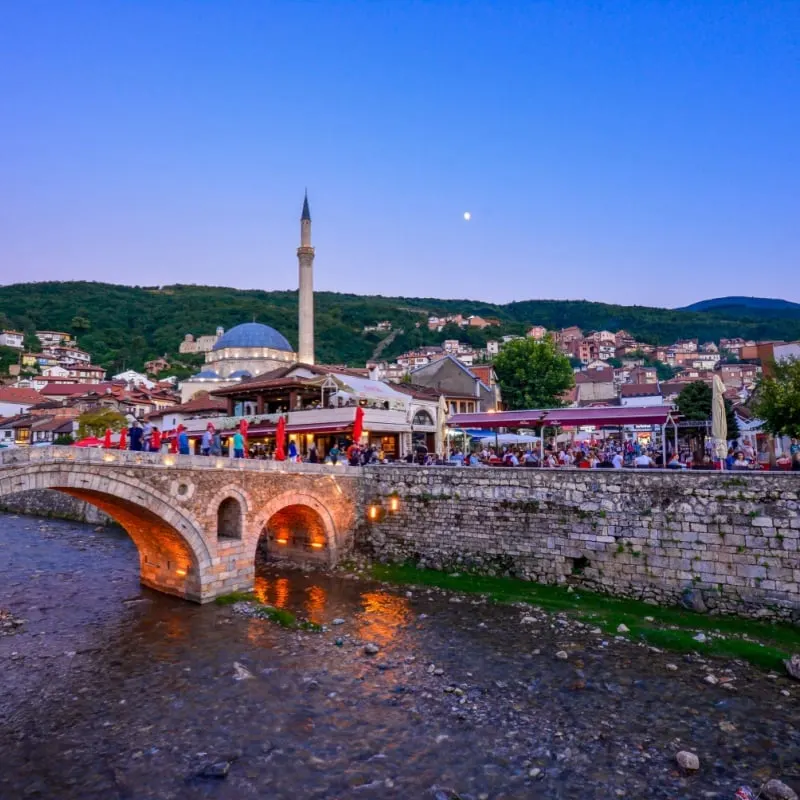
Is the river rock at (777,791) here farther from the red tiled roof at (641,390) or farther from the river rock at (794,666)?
the red tiled roof at (641,390)

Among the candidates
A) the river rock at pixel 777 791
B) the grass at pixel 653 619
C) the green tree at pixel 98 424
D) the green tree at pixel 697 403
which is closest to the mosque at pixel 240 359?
the green tree at pixel 98 424

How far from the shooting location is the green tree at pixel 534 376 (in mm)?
43062

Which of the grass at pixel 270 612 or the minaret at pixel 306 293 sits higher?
the minaret at pixel 306 293

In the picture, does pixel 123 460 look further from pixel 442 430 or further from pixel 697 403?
pixel 697 403

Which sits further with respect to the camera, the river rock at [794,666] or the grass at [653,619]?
the grass at [653,619]

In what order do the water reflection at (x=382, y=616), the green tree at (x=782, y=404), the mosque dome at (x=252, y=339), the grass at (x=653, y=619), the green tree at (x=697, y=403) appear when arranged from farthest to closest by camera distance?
1. the mosque dome at (x=252, y=339)
2. the green tree at (x=697, y=403)
3. the green tree at (x=782, y=404)
4. the water reflection at (x=382, y=616)
5. the grass at (x=653, y=619)

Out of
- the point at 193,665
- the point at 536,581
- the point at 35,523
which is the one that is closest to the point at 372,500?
the point at 536,581

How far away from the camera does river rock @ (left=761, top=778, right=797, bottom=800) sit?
6805 mm

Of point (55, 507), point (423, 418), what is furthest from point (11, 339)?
point (423, 418)

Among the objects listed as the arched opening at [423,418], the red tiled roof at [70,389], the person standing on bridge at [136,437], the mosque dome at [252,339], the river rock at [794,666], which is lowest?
the river rock at [794,666]

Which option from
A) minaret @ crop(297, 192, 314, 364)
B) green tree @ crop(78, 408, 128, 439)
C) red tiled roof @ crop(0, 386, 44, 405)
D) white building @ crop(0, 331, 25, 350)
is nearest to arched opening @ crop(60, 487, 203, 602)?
minaret @ crop(297, 192, 314, 364)

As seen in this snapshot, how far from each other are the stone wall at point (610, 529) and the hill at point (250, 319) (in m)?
76.5

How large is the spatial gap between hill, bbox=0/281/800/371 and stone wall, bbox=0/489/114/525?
62.9 meters

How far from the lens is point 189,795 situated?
705 centimetres
